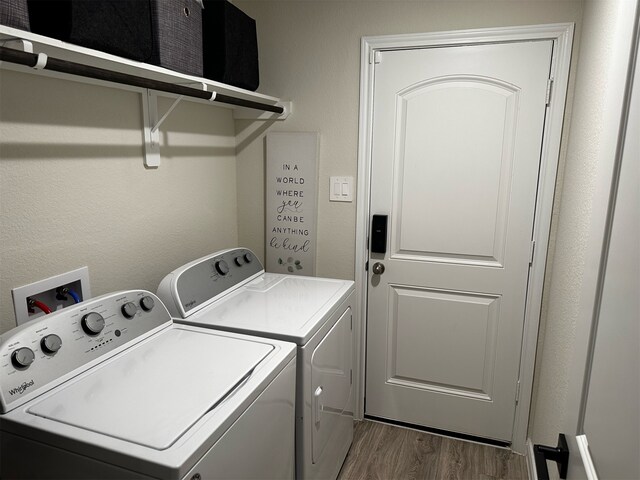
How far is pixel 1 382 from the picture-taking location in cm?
110

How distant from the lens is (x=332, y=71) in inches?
91.7

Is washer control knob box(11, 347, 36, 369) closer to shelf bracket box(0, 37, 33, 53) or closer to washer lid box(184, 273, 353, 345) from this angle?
washer lid box(184, 273, 353, 345)

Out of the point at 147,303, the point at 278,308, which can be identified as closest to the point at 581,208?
the point at 278,308

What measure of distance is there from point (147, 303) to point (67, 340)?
315mm

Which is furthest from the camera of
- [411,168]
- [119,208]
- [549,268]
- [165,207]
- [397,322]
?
[397,322]

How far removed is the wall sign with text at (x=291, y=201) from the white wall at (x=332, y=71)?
0.17 feet

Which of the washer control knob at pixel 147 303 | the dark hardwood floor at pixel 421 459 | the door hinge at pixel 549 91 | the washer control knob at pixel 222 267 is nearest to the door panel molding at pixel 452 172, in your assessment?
the door hinge at pixel 549 91

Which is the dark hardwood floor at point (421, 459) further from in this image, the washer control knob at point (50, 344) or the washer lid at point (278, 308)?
the washer control knob at point (50, 344)

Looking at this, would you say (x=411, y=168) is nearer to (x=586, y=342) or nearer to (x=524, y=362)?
(x=524, y=362)

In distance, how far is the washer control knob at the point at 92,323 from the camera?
132cm

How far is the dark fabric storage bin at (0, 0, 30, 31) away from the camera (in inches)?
41.4

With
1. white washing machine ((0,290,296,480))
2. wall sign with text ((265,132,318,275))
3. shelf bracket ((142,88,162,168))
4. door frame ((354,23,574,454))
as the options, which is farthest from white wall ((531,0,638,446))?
shelf bracket ((142,88,162,168))

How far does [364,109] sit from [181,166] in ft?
3.13

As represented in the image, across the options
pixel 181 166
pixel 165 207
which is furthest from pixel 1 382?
pixel 181 166
